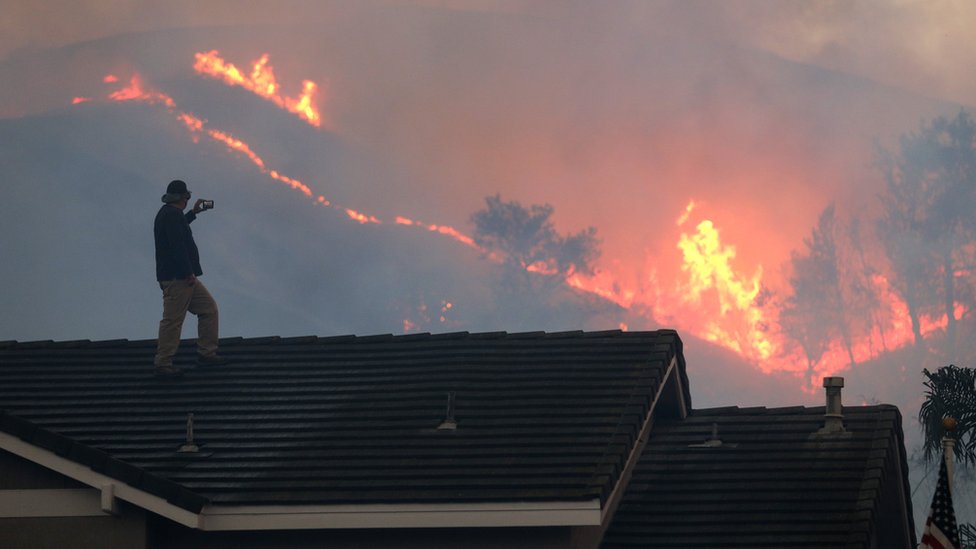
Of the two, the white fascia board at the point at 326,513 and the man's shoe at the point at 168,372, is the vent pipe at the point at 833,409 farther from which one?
the man's shoe at the point at 168,372

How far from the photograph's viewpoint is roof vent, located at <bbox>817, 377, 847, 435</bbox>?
1848 centimetres

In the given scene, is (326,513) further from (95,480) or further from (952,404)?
(952,404)

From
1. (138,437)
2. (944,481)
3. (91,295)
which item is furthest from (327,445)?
(91,295)

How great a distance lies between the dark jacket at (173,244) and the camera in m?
20.0

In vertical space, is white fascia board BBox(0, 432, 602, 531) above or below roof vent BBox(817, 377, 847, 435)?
below

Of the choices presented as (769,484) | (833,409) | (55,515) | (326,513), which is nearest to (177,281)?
(55,515)

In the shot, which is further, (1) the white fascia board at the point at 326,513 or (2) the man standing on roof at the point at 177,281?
(2) the man standing on roof at the point at 177,281

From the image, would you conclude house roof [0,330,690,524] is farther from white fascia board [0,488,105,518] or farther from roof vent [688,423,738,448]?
roof vent [688,423,738,448]

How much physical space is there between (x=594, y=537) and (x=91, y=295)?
180m

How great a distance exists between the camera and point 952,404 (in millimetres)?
25094

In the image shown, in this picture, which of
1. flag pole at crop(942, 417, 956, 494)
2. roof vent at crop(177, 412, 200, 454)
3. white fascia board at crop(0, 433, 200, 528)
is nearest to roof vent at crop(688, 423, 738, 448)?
flag pole at crop(942, 417, 956, 494)

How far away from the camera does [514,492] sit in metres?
16.0

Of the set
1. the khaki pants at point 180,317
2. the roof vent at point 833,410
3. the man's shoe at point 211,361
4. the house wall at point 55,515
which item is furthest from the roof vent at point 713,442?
the house wall at point 55,515

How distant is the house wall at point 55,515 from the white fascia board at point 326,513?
0.25 metres
